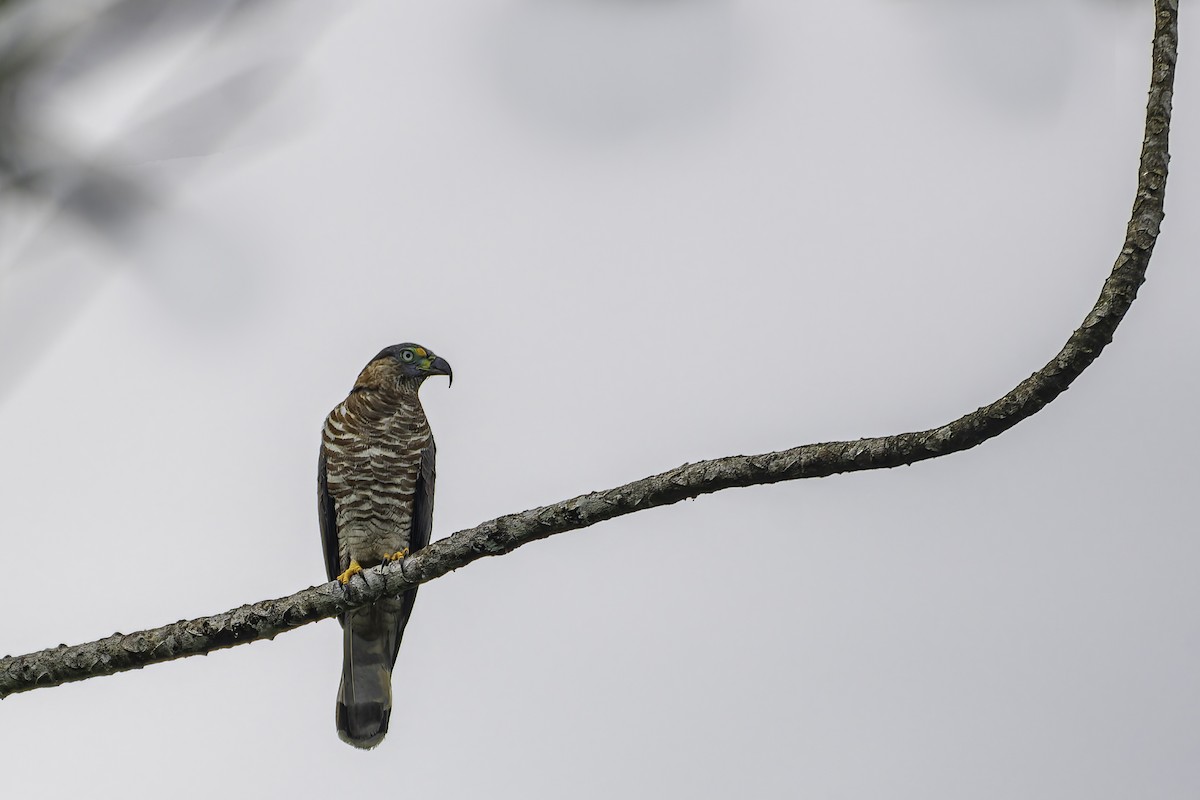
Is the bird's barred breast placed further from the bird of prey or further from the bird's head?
the bird's head

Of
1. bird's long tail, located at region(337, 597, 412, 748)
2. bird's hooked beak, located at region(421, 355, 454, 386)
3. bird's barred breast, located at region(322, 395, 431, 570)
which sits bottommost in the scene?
bird's long tail, located at region(337, 597, 412, 748)

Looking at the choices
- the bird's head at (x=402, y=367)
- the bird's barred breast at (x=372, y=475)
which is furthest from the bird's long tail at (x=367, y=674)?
the bird's head at (x=402, y=367)

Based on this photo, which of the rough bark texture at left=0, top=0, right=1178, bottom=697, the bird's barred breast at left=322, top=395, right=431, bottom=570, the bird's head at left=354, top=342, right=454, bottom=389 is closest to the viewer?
the rough bark texture at left=0, top=0, right=1178, bottom=697

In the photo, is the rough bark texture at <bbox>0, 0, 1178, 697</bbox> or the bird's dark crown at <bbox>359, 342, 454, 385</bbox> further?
the bird's dark crown at <bbox>359, 342, 454, 385</bbox>

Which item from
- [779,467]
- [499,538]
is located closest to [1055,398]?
[779,467]

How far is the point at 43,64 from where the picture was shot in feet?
4.32

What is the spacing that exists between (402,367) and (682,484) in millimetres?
4797

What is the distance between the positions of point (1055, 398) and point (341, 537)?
5.13m

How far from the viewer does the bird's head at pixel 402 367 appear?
8.15m

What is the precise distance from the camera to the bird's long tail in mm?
7715

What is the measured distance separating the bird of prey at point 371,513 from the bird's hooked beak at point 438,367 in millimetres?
381

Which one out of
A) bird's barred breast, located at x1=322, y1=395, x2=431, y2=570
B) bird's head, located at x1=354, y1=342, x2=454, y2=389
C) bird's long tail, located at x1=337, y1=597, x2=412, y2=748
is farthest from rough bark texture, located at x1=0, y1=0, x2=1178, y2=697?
bird's head, located at x1=354, y1=342, x2=454, y2=389

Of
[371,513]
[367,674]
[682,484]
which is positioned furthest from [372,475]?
[682,484]

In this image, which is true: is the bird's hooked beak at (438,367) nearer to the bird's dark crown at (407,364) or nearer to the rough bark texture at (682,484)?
the bird's dark crown at (407,364)
